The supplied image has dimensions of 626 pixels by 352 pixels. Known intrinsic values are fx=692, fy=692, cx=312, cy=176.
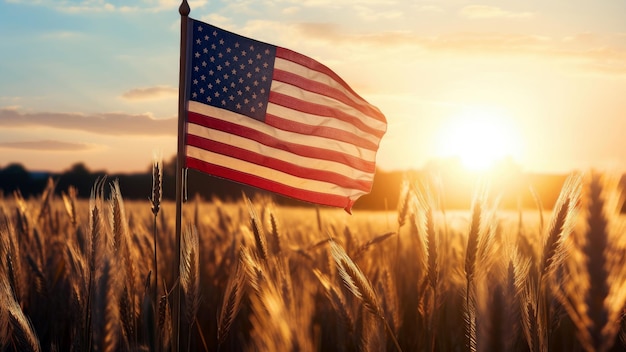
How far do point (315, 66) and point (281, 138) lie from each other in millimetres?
670

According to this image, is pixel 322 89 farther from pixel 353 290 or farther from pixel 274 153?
pixel 353 290

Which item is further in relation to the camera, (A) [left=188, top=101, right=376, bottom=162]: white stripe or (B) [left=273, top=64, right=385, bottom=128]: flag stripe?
(B) [left=273, top=64, right=385, bottom=128]: flag stripe

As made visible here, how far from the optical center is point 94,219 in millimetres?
3375

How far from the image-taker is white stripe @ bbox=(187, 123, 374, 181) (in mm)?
5258

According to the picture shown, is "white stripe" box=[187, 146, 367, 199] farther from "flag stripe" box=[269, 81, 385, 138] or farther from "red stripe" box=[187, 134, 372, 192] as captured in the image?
"flag stripe" box=[269, 81, 385, 138]

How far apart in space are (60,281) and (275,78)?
2.56 m

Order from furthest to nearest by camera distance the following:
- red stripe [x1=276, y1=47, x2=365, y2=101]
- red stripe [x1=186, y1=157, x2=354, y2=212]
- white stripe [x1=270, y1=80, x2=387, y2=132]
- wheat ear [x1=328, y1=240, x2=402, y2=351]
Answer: white stripe [x1=270, y1=80, x2=387, y2=132] → red stripe [x1=276, y1=47, x2=365, y2=101] → red stripe [x1=186, y1=157, x2=354, y2=212] → wheat ear [x1=328, y1=240, x2=402, y2=351]

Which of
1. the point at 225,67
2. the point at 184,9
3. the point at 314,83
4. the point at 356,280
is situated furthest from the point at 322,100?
the point at 356,280

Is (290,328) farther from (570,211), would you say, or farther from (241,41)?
(241,41)

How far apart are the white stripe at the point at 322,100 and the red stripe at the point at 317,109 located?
0.02 m

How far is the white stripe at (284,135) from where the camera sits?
5.29 m

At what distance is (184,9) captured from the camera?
16.5 ft

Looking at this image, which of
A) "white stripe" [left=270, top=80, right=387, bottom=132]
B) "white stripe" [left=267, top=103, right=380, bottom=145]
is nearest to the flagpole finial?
"white stripe" [left=270, top=80, right=387, bottom=132]

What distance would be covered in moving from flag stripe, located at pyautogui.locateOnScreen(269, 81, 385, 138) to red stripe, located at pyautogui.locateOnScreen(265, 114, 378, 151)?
0.10 meters
